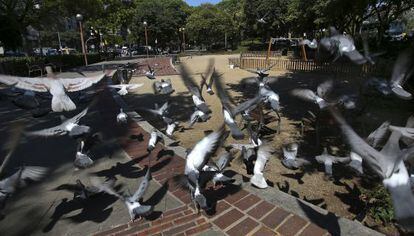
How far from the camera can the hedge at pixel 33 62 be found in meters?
17.8

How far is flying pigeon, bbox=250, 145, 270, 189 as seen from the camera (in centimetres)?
364

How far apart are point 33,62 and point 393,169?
22.8m

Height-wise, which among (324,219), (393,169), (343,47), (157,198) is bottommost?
(157,198)

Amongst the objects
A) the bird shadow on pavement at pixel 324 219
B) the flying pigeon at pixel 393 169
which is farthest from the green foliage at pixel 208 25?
the flying pigeon at pixel 393 169

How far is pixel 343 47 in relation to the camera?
4.93 metres

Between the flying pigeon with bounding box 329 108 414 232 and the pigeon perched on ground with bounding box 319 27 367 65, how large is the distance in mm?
2623

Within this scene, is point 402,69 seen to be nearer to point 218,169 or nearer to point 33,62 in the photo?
point 218,169

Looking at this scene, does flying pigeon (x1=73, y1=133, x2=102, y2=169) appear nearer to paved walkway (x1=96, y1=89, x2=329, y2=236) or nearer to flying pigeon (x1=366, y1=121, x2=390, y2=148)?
paved walkway (x1=96, y1=89, x2=329, y2=236)

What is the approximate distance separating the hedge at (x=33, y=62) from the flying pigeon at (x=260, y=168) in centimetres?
975

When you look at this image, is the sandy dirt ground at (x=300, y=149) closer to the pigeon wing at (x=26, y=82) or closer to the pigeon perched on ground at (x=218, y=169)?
the pigeon perched on ground at (x=218, y=169)

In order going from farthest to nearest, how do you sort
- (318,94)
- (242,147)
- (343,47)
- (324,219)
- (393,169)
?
(343,47), (318,94), (242,147), (324,219), (393,169)

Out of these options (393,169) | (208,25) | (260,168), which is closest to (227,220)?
Result: (260,168)

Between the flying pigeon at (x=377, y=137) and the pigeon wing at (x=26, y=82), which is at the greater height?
the pigeon wing at (x=26, y=82)

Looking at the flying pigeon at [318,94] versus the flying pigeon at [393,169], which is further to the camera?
the flying pigeon at [318,94]
